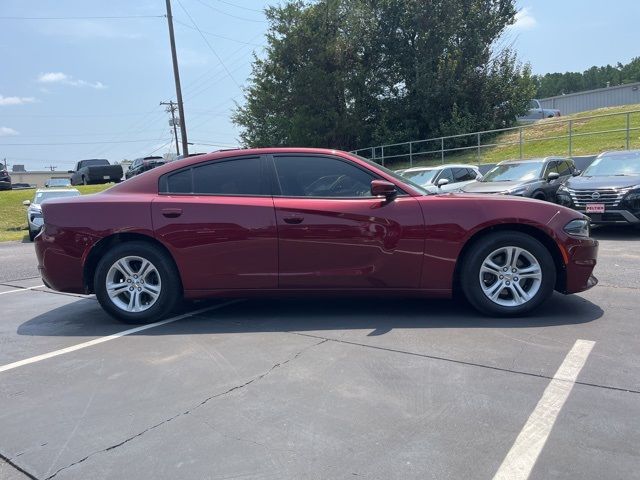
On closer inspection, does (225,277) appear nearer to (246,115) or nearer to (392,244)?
(392,244)

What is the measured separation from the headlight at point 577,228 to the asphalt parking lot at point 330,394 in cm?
74

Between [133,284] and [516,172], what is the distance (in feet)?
33.6

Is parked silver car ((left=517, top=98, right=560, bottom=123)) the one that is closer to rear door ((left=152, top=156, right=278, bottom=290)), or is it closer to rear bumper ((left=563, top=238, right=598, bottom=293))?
rear bumper ((left=563, top=238, right=598, bottom=293))

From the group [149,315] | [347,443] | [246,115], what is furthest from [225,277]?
[246,115]

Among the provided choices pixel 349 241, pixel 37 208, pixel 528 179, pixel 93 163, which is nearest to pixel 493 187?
pixel 528 179

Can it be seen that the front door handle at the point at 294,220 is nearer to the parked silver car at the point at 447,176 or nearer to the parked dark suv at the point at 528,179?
the parked dark suv at the point at 528,179

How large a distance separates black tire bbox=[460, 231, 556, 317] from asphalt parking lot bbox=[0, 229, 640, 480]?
13 cm

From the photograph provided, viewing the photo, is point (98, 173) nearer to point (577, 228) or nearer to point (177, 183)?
point (177, 183)

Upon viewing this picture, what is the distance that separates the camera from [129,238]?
528 centimetres

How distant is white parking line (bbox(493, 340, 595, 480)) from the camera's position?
2629 millimetres

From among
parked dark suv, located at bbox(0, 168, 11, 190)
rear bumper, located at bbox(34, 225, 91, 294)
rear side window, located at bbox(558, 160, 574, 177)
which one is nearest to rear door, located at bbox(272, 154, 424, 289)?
rear bumper, located at bbox(34, 225, 91, 294)

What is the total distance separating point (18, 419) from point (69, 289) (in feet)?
7.00

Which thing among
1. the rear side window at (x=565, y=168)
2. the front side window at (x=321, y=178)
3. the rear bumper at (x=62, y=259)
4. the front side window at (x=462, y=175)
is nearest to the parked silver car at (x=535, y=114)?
the front side window at (x=462, y=175)

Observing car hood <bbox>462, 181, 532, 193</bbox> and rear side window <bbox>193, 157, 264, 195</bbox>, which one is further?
car hood <bbox>462, 181, 532, 193</bbox>
